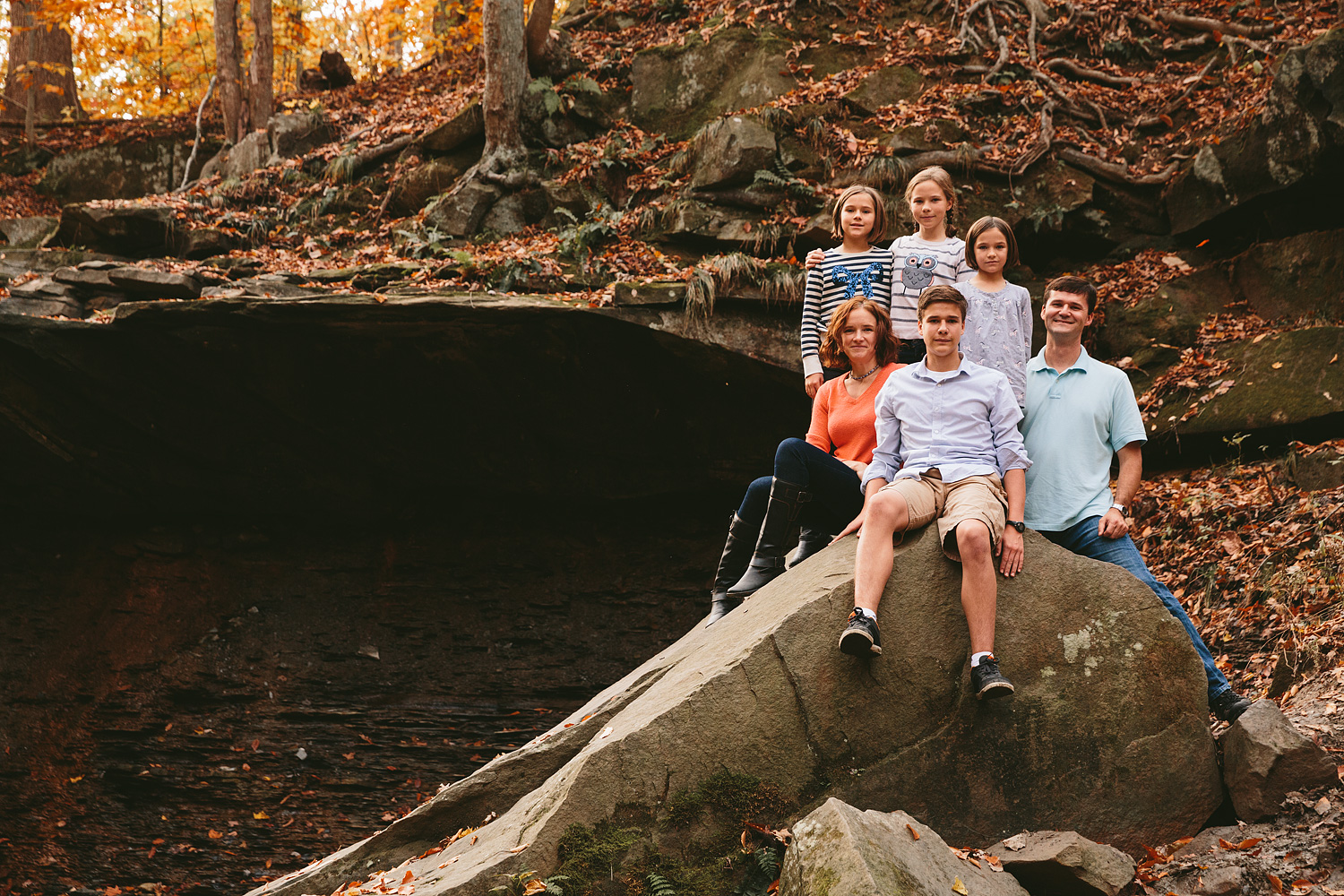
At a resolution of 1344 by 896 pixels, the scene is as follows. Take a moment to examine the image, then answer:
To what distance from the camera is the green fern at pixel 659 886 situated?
11.3 ft

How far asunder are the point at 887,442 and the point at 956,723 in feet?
4.17

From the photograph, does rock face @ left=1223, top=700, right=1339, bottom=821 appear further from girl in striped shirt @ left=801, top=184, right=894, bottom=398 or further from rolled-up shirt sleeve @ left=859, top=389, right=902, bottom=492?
girl in striped shirt @ left=801, top=184, right=894, bottom=398

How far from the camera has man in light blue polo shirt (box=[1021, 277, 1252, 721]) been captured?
3.99 m

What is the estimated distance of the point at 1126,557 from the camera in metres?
4.03

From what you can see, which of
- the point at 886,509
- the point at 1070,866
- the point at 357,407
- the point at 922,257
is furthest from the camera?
the point at 357,407

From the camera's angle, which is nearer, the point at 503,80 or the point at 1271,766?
the point at 1271,766

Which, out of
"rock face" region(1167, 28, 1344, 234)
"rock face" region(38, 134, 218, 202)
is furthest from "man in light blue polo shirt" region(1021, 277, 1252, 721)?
"rock face" region(38, 134, 218, 202)

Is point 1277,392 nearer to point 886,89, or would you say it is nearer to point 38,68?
point 886,89

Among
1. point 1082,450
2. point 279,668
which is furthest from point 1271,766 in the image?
point 279,668

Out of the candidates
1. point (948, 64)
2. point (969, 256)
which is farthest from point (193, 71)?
point (969, 256)

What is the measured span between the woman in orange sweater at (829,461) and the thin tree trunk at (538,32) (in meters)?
8.43

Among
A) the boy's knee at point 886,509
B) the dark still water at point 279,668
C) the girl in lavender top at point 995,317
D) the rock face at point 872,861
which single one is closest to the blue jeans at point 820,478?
the boy's knee at point 886,509

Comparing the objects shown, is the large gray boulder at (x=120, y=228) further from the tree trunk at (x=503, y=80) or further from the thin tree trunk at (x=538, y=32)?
the thin tree trunk at (x=538, y=32)

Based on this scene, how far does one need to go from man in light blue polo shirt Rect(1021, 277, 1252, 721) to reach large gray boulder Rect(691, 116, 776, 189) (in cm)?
627
